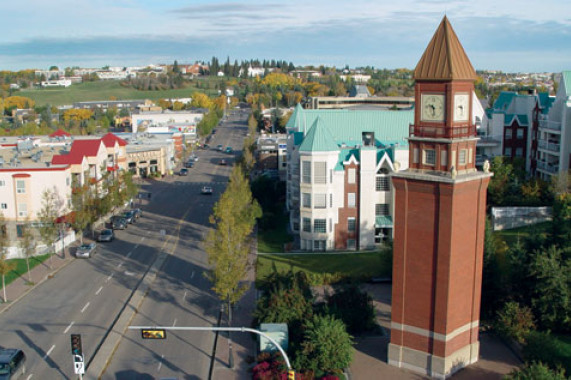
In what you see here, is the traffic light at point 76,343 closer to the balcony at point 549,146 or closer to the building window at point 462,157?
the building window at point 462,157

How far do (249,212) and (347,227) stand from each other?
9836 millimetres

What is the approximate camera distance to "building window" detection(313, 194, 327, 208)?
59500mm

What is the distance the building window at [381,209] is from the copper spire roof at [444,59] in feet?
94.1

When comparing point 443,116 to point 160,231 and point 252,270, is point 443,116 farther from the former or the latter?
point 160,231

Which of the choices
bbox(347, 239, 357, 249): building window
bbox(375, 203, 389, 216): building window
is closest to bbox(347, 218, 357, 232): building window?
bbox(347, 239, 357, 249): building window

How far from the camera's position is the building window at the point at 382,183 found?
59844 mm

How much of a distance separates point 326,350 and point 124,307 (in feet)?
60.5

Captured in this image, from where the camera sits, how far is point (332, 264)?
55312 mm

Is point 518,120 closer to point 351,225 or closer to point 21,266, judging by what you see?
point 351,225

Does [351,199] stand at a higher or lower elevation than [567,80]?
lower

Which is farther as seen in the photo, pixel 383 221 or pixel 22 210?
pixel 22 210

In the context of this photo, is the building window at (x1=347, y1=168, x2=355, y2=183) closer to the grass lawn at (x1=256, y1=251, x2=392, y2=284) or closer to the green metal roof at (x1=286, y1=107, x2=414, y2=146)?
the green metal roof at (x1=286, y1=107, x2=414, y2=146)

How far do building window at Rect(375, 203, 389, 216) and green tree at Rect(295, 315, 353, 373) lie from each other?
2841 centimetres

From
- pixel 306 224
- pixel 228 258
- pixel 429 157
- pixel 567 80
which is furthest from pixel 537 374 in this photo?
pixel 567 80
